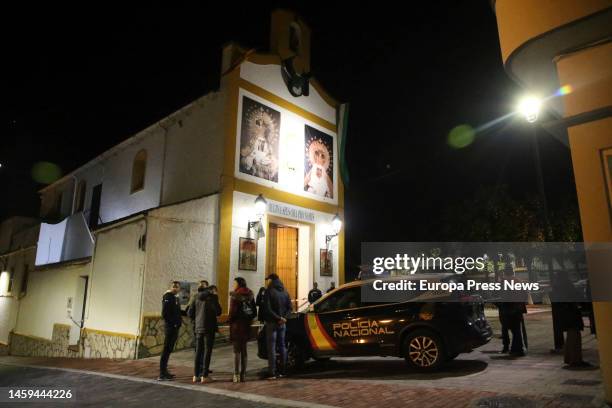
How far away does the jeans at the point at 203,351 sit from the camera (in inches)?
331

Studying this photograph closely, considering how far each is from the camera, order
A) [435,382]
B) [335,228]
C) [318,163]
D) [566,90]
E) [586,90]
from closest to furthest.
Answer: [586,90], [566,90], [435,382], [335,228], [318,163]

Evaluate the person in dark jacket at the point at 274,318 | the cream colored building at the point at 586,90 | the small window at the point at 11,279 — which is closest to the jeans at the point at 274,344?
the person in dark jacket at the point at 274,318

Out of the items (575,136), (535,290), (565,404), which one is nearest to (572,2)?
(575,136)

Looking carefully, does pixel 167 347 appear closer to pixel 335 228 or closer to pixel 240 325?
pixel 240 325

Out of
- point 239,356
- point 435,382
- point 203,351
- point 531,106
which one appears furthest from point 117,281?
point 531,106

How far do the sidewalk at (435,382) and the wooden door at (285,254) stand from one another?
550 centimetres

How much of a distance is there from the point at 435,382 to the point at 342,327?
2079 mm

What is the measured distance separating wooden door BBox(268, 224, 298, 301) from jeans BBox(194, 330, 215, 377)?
22.8 feet

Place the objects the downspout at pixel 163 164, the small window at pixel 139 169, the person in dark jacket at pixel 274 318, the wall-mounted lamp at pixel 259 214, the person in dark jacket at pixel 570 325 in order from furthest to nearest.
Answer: the small window at pixel 139 169
the downspout at pixel 163 164
the wall-mounted lamp at pixel 259 214
the person in dark jacket at pixel 274 318
the person in dark jacket at pixel 570 325

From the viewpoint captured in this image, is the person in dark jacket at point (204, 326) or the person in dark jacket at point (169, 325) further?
the person in dark jacket at point (169, 325)

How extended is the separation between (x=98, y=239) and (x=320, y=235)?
318 inches

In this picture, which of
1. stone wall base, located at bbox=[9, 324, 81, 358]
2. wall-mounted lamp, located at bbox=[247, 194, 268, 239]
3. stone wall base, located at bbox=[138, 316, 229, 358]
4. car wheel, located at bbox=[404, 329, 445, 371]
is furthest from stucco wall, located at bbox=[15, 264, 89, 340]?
car wheel, located at bbox=[404, 329, 445, 371]

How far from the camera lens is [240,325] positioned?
830 centimetres

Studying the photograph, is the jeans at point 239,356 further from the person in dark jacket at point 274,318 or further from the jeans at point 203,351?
the jeans at point 203,351
